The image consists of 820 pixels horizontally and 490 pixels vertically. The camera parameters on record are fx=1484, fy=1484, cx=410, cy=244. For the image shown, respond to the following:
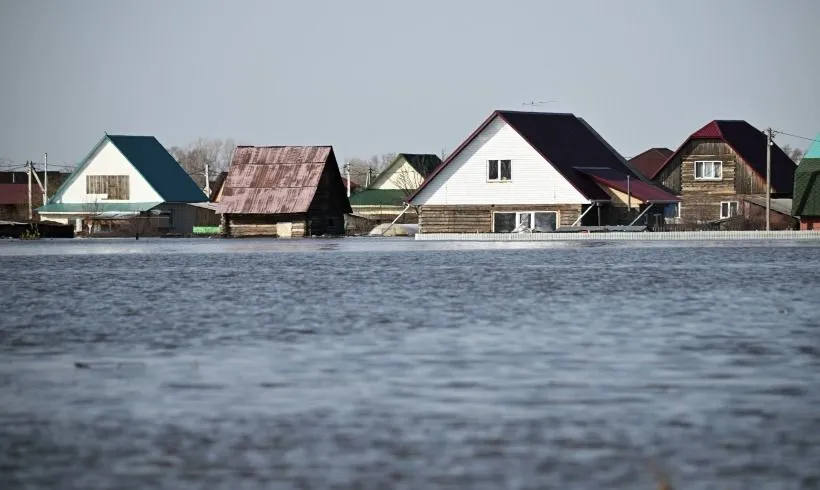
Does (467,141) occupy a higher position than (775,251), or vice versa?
(467,141)

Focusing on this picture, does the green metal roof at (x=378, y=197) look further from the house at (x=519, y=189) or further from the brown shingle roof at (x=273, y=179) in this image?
the house at (x=519, y=189)

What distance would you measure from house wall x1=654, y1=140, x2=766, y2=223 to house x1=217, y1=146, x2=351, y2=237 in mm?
19870

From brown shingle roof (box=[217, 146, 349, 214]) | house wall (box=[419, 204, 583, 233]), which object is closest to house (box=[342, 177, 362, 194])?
brown shingle roof (box=[217, 146, 349, 214])

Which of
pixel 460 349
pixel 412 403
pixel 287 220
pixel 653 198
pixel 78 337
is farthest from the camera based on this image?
pixel 287 220

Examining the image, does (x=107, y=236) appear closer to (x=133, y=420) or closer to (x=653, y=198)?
(x=653, y=198)

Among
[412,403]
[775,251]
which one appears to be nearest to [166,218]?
[775,251]

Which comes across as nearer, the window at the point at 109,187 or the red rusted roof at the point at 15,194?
the window at the point at 109,187

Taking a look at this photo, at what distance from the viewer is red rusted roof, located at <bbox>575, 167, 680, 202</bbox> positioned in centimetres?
7231

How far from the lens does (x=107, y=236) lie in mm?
90000

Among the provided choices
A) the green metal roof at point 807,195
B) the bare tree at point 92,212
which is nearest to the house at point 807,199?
the green metal roof at point 807,195

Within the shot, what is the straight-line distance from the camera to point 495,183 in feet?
241

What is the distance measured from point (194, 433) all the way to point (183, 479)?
1620mm

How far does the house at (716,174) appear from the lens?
8050 cm

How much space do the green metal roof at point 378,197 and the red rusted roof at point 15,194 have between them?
2831cm
